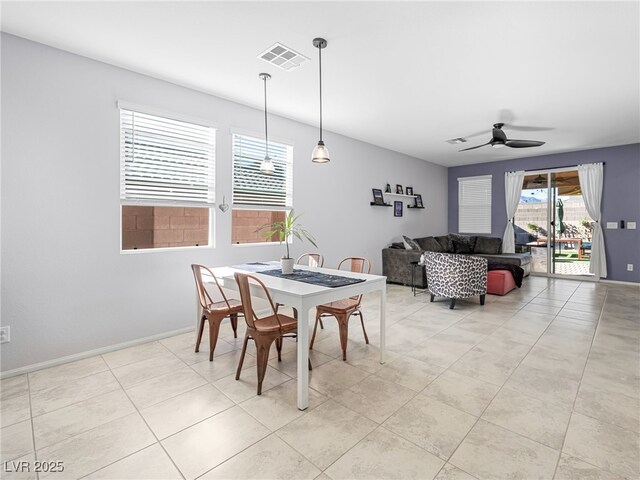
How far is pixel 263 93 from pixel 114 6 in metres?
1.66

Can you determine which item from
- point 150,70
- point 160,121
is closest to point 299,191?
point 160,121

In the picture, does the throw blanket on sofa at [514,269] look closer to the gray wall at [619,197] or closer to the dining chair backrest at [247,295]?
the gray wall at [619,197]

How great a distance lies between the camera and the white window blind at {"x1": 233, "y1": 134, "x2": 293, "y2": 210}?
13.2ft

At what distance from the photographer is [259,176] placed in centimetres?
425

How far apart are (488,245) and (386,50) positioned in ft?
18.8

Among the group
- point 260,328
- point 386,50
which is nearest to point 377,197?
point 386,50

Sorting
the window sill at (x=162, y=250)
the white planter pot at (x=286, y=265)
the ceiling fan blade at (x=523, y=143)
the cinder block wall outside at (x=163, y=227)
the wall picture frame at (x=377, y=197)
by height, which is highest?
the ceiling fan blade at (x=523, y=143)

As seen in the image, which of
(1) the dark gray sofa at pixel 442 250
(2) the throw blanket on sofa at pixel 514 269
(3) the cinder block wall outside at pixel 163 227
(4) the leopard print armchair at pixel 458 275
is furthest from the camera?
(1) the dark gray sofa at pixel 442 250

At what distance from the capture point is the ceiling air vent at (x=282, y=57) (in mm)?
2723

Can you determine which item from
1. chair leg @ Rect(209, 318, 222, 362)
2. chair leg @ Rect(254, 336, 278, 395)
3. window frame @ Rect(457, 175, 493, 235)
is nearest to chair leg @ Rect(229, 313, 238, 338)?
A: chair leg @ Rect(209, 318, 222, 362)

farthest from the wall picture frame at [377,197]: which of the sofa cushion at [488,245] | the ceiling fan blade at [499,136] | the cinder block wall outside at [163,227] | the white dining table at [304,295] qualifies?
the white dining table at [304,295]

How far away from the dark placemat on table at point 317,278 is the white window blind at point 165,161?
1402 mm

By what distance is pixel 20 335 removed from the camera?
102 inches

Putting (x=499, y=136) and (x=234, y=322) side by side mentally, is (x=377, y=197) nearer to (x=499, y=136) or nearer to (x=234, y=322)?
(x=499, y=136)
